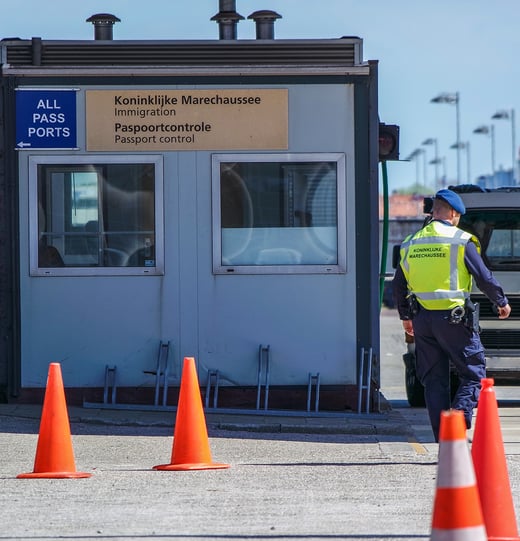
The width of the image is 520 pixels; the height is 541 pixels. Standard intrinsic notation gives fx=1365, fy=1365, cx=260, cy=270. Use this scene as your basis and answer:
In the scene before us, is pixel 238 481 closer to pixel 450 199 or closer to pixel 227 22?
pixel 450 199

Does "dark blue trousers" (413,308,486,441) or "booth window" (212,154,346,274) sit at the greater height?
"booth window" (212,154,346,274)

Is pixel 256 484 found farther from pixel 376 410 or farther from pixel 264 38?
pixel 264 38

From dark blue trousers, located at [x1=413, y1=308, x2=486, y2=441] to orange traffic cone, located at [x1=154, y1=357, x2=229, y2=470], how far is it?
1.61m

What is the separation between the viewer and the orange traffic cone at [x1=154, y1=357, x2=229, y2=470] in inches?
361

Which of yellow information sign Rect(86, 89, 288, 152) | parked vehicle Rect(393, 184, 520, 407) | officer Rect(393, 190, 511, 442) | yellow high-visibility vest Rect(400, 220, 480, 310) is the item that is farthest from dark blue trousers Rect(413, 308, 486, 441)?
parked vehicle Rect(393, 184, 520, 407)

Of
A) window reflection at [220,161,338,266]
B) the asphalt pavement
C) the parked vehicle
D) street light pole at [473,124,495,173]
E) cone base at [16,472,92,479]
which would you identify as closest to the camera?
the asphalt pavement

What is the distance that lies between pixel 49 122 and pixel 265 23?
2324 millimetres

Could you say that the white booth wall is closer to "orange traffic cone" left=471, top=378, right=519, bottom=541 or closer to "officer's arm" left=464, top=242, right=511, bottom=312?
"officer's arm" left=464, top=242, right=511, bottom=312

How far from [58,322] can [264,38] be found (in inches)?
132

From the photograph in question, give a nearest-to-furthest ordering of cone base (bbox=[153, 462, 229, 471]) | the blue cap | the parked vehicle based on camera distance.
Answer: cone base (bbox=[153, 462, 229, 471])
the blue cap
the parked vehicle

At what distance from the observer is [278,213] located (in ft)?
41.8

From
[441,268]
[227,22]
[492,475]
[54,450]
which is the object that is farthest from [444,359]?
[227,22]

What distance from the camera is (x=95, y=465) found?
31.7 ft

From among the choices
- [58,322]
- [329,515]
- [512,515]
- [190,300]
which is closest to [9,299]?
[58,322]
